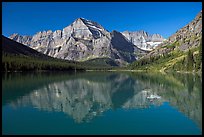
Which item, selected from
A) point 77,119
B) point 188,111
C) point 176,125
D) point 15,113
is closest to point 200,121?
point 176,125

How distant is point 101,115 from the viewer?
41375 mm

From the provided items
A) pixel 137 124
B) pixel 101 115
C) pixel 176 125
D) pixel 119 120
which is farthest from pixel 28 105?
A: pixel 176 125

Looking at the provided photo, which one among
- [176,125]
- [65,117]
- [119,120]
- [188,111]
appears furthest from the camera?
[188,111]

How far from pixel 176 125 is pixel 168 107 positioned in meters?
14.4

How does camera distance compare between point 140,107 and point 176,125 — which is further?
point 140,107

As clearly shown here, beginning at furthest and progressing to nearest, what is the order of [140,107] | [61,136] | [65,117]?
1. [140,107]
2. [65,117]
3. [61,136]

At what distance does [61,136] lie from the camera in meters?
28.7

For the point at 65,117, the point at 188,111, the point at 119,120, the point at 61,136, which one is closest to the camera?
the point at 61,136

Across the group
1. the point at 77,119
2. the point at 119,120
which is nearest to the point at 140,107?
the point at 119,120

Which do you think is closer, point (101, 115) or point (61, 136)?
point (61, 136)

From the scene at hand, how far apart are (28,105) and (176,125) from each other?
30.5 m

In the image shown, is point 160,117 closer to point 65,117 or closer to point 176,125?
point 176,125

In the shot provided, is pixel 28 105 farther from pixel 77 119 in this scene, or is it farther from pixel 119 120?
pixel 119 120

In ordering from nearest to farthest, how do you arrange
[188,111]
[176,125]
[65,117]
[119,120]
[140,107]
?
[176,125] < [119,120] < [65,117] < [188,111] < [140,107]
